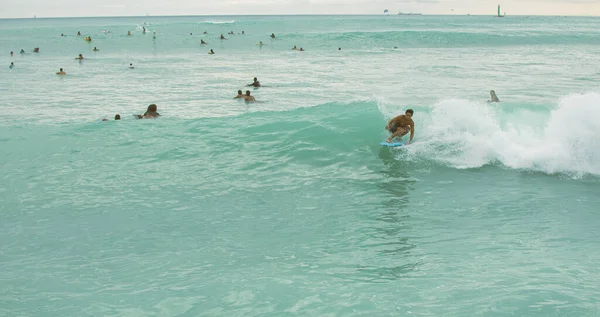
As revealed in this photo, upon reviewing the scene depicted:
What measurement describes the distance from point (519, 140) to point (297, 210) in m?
7.38

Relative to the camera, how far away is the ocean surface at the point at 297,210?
713 cm

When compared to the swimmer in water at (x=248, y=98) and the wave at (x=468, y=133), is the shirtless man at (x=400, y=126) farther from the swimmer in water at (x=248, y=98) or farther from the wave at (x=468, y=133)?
the swimmer in water at (x=248, y=98)

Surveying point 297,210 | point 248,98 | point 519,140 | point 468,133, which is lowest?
point 297,210

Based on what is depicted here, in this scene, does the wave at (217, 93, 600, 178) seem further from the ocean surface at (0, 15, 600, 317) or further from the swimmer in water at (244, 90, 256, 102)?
the swimmer in water at (244, 90, 256, 102)

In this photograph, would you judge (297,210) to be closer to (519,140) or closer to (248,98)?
(519,140)

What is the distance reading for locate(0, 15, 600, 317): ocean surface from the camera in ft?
23.4

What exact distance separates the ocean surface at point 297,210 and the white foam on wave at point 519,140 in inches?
2.1

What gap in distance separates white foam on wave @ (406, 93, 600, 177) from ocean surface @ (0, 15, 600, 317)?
0.05 metres

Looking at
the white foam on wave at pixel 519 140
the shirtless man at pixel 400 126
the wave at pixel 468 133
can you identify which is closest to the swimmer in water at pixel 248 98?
the wave at pixel 468 133

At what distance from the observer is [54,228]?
9961 mm

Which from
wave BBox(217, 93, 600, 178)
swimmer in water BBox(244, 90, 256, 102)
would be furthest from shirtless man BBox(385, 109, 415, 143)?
swimmer in water BBox(244, 90, 256, 102)

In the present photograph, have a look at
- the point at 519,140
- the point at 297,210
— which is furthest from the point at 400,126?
the point at 297,210

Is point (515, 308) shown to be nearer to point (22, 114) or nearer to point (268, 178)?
point (268, 178)

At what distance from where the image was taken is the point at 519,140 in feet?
48.8
